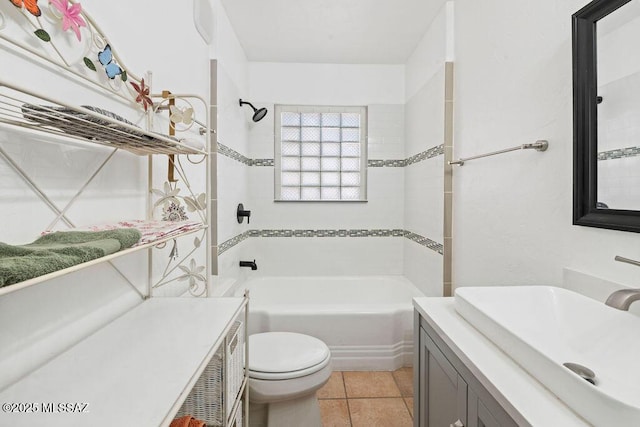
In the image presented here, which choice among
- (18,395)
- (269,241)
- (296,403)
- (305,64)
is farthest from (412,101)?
(18,395)

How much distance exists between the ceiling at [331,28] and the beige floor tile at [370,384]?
248 centimetres

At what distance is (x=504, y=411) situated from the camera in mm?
678

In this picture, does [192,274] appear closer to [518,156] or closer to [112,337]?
[112,337]

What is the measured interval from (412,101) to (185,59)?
1.93m

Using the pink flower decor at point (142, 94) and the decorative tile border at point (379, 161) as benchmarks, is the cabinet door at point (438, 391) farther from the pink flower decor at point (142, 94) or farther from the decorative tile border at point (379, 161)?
the decorative tile border at point (379, 161)

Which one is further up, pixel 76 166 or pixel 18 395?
pixel 76 166

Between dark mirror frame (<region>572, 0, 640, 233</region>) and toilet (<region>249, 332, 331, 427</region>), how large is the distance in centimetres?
122

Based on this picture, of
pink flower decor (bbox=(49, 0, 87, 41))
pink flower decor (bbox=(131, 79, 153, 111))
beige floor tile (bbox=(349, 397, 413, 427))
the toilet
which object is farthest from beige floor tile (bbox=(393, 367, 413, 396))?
pink flower decor (bbox=(49, 0, 87, 41))

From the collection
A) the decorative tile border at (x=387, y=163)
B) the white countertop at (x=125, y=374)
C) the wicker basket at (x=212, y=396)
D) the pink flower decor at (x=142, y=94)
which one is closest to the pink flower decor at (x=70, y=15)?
the pink flower decor at (x=142, y=94)

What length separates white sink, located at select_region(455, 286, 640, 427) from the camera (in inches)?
22.1

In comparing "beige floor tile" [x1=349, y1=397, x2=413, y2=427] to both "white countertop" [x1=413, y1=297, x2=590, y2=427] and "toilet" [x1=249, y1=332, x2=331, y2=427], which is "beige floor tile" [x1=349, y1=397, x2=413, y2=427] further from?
"white countertop" [x1=413, y1=297, x2=590, y2=427]

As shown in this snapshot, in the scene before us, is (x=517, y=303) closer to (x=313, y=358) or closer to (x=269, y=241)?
(x=313, y=358)

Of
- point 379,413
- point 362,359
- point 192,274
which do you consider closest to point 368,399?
point 379,413

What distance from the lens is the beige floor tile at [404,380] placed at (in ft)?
6.73
